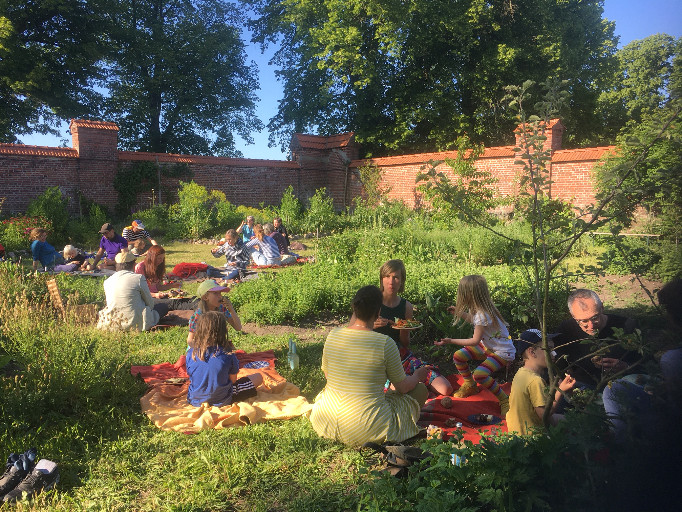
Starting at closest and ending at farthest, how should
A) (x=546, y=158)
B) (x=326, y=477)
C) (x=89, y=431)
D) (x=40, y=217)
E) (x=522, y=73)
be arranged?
(x=546, y=158) → (x=326, y=477) → (x=89, y=431) → (x=40, y=217) → (x=522, y=73)

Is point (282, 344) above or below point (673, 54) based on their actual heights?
below

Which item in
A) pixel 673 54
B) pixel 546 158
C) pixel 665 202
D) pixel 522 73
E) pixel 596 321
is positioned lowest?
pixel 596 321

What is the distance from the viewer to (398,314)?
17.4 ft

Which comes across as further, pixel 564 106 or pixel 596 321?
pixel 596 321

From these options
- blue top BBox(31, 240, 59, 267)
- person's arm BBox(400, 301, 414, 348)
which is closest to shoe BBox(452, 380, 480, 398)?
person's arm BBox(400, 301, 414, 348)

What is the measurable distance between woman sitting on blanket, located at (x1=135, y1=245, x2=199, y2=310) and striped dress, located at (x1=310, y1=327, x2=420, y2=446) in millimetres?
4763

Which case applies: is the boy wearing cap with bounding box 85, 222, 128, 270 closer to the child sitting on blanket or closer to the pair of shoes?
the child sitting on blanket

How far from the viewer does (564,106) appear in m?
2.85

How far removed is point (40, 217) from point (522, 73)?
787 inches

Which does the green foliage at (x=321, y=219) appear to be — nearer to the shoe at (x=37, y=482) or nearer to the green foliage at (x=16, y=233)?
the green foliage at (x=16, y=233)

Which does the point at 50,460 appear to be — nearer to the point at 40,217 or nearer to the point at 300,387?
the point at 300,387

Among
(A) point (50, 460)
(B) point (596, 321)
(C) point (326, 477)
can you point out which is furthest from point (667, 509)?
(A) point (50, 460)

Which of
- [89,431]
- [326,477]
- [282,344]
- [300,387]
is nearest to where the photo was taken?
[326,477]

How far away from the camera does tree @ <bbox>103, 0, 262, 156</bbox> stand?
27109 mm
